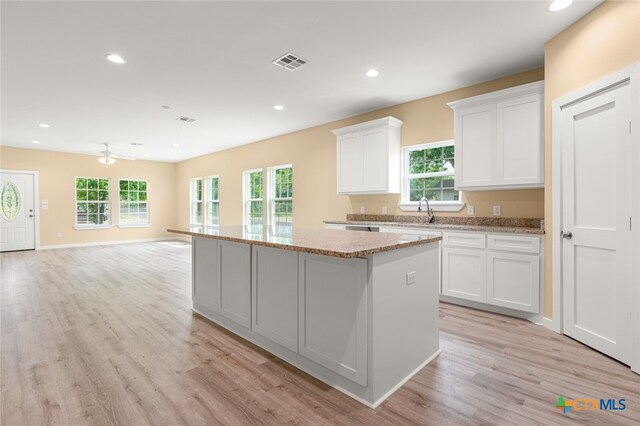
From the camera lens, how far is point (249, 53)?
313 cm

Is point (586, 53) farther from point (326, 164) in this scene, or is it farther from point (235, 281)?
point (326, 164)

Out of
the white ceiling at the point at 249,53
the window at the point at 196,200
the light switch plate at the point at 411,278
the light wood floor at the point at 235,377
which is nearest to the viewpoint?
the light wood floor at the point at 235,377

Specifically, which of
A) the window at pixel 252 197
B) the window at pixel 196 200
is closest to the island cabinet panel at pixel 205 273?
the window at pixel 252 197

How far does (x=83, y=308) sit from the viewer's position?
11.6 feet

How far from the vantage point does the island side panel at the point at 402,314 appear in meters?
1.82

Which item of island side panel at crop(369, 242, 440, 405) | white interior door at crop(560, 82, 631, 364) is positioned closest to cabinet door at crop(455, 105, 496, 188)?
white interior door at crop(560, 82, 631, 364)

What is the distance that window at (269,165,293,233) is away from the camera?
21.8ft

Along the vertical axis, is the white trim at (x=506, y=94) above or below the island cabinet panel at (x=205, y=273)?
above

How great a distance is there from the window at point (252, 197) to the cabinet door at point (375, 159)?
336cm

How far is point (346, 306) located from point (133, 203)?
9.86m

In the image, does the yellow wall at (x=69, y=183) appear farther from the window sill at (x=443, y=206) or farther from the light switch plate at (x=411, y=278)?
the light switch plate at (x=411, y=278)

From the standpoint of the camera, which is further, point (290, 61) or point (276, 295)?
point (290, 61)

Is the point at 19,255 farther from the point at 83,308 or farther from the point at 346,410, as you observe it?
the point at 346,410

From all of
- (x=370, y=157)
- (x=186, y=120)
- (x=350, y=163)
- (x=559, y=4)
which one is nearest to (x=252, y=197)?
(x=186, y=120)
